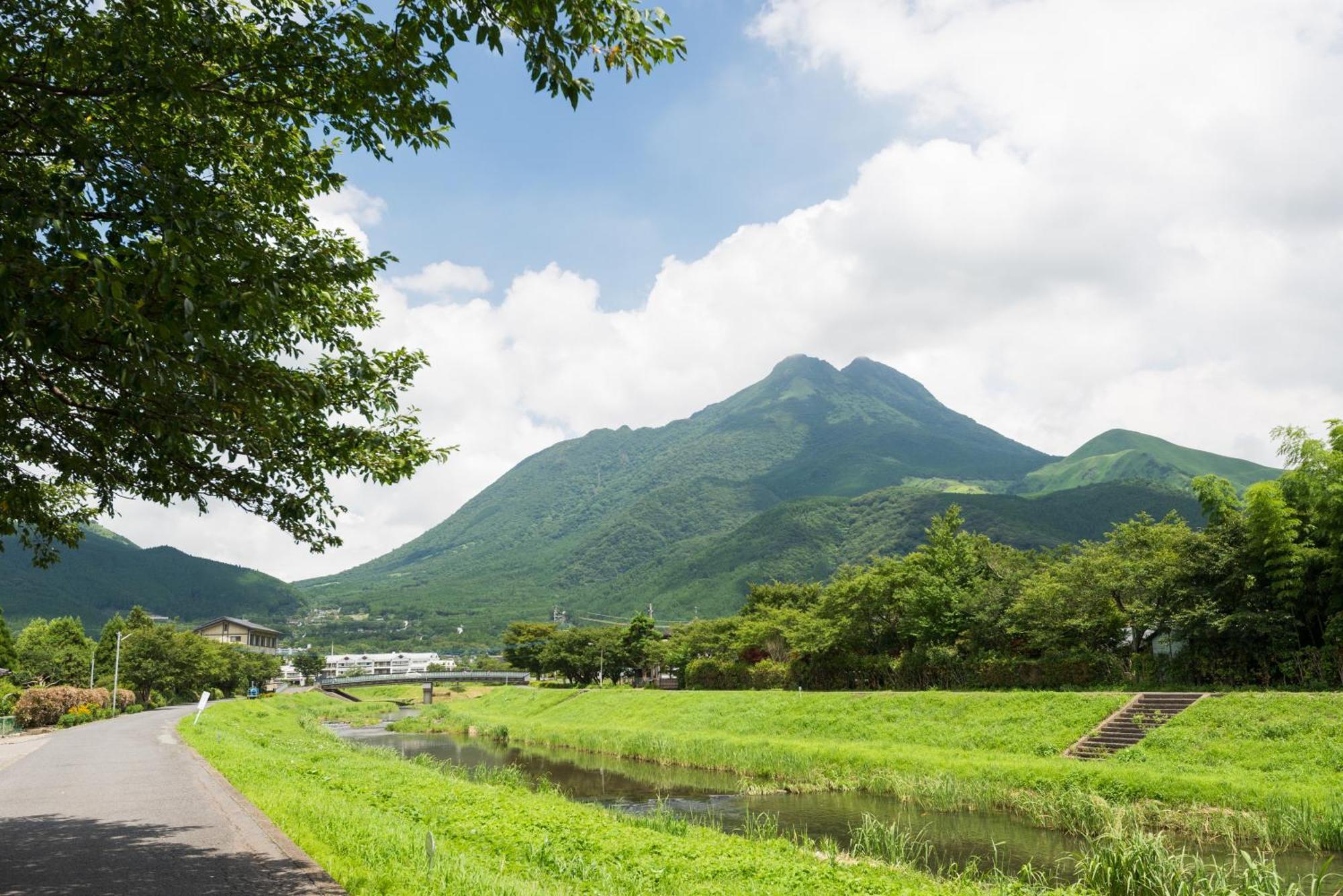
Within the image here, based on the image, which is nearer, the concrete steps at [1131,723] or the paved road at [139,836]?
the paved road at [139,836]

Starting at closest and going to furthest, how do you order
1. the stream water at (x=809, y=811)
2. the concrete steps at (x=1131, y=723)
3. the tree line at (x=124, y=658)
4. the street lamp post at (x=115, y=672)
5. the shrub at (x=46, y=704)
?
the stream water at (x=809, y=811), the concrete steps at (x=1131, y=723), the shrub at (x=46, y=704), the street lamp post at (x=115, y=672), the tree line at (x=124, y=658)

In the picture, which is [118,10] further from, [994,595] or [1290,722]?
[994,595]

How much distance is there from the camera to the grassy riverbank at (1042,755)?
1914 cm

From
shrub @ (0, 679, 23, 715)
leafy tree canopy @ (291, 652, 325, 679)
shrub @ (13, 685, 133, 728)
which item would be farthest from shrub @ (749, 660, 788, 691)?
leafy tree canopy @ (291, 652, 325, 679)

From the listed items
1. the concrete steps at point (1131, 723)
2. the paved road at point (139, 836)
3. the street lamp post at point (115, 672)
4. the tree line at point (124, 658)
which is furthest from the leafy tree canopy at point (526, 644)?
the paved road at point (139, 836)

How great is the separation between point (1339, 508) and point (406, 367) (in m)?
31.6

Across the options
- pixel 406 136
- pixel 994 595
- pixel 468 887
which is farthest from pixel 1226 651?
pixel 406 136

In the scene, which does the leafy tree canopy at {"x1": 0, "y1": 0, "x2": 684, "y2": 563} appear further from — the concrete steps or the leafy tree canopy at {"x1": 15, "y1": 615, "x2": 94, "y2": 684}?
the leafy tree canopy at {"x1": 15, "y1": 615, "x2": 94, "y2": 684}

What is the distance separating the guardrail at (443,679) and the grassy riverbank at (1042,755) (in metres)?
69.1

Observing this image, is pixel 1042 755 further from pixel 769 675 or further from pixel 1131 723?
pixel 769 675

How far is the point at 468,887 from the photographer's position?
29.3ft

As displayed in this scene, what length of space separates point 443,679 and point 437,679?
3.17 feet

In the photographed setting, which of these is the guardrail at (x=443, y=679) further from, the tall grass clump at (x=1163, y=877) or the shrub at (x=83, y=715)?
the tall grass clump at (x=1163, y=877)

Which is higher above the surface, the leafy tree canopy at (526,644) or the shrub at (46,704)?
the shrub at (46,704)
